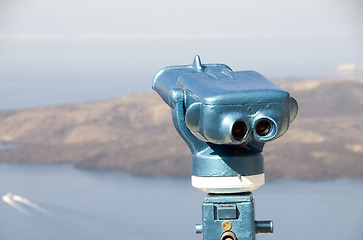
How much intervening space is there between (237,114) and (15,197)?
35.8 ft

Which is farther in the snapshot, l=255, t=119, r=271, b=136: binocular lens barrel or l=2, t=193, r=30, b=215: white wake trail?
l=2, t=193, r=30, b=215: white wake trail

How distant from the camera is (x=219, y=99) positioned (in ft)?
6.01

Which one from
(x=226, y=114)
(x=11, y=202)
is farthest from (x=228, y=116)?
(x=11, y=202)

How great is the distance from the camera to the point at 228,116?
6.05 feet

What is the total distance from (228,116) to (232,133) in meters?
0.05

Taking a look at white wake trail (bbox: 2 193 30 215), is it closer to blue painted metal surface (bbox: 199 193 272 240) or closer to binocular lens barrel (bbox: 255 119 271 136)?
blue painted metal surface (bbox: 199 193 272 240)

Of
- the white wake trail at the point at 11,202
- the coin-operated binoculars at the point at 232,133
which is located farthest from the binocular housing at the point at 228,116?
the white wake trail at the point at 11,202

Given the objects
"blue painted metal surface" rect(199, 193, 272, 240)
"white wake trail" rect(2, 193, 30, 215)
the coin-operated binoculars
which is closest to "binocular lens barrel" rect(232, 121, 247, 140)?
the coin-operated binoculars

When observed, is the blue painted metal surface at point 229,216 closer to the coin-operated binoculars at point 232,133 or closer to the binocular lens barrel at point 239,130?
the coin-operated binoculars at point 232,133

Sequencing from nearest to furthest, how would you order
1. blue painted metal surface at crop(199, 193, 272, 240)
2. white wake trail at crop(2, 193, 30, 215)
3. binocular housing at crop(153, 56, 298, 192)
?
binocular housing at crop(153, 56, 298, 192) → blue painted metal surface at crop(199, 193, 272, 240) → white wake trail at crop(2, 193, 30, 215)

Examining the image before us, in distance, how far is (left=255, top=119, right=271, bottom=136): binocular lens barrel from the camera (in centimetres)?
187

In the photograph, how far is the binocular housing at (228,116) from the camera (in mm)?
1840

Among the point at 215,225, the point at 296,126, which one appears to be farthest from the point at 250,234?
the point at 296,126

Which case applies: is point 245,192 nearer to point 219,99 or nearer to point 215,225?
point 215,225
